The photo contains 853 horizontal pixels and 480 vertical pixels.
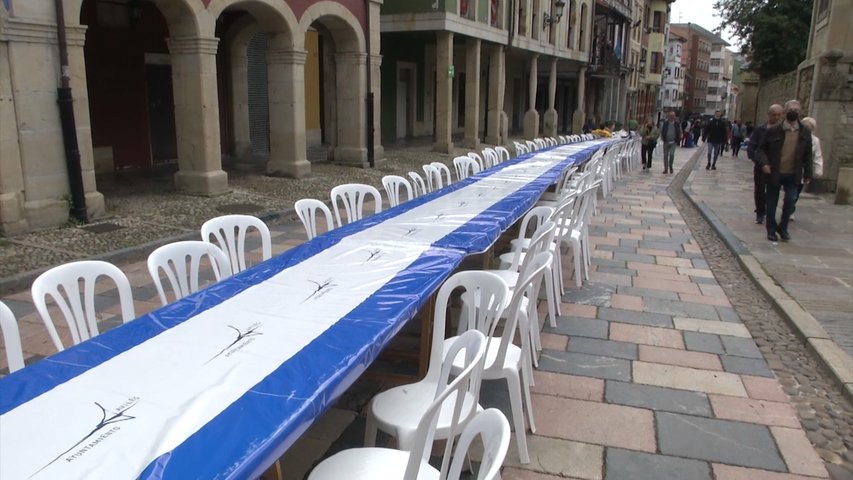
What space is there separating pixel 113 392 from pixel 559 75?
35.0m

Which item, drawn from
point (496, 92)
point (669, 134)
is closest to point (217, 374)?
point (669, 134)

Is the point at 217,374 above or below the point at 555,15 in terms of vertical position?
below

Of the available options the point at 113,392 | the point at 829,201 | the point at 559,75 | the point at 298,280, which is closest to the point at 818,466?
the point at 298,280

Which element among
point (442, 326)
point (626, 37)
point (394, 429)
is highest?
point (626, 37)

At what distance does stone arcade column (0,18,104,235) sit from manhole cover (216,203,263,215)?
6.02ft

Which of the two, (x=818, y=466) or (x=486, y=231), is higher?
(x=486, y=231)

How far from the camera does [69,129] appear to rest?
716 cm

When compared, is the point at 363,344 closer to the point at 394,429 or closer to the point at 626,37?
the point at 394,429

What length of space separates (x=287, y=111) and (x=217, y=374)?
1000 cm

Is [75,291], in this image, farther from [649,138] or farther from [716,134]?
[716,134]

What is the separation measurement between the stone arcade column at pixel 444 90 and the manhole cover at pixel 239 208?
9458 mm

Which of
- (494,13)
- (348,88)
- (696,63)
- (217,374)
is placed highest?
(696,63)

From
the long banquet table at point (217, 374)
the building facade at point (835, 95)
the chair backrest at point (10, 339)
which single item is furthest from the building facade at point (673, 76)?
the chair backrest at point (10, 339)

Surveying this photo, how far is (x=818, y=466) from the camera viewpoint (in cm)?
289
